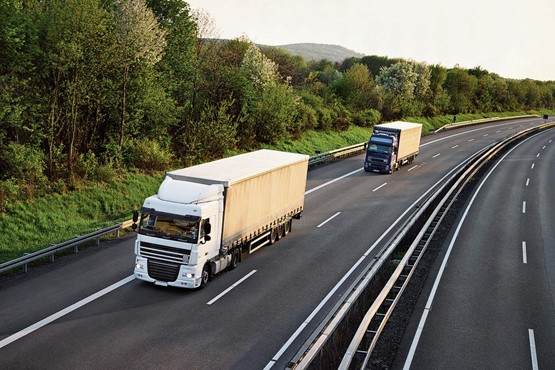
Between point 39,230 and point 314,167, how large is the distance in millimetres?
24525

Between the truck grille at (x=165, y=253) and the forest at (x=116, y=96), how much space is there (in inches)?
393

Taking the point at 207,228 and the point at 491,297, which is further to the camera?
the point at 491,297

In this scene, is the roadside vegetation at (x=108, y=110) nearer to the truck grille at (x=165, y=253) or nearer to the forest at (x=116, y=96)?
the forest at (x=116, y=96)

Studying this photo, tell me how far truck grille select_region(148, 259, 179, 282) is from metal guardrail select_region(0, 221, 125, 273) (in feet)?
15.3

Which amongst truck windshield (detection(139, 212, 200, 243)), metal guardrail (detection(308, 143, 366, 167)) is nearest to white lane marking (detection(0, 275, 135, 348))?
truck windshield (detection(139, 212, 200, 243))

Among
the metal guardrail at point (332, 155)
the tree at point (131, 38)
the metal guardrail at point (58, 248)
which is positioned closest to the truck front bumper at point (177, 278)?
the metal guardrail at point (58, 248)

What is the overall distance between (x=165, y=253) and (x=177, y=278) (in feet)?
2.95

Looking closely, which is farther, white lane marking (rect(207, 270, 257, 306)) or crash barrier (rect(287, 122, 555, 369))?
white lane marking (rect(207, 270, 257, 306))

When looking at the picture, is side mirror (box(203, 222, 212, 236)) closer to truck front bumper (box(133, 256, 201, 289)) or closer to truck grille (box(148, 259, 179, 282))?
truck front bumper (box(133, 256, 201, 289))

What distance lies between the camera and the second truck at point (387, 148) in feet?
139

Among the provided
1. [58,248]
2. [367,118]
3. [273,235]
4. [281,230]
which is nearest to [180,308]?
[58,248]

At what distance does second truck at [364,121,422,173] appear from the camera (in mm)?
42406

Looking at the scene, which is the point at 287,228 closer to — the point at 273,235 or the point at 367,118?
the point at 273,235

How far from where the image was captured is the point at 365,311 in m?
17.4
